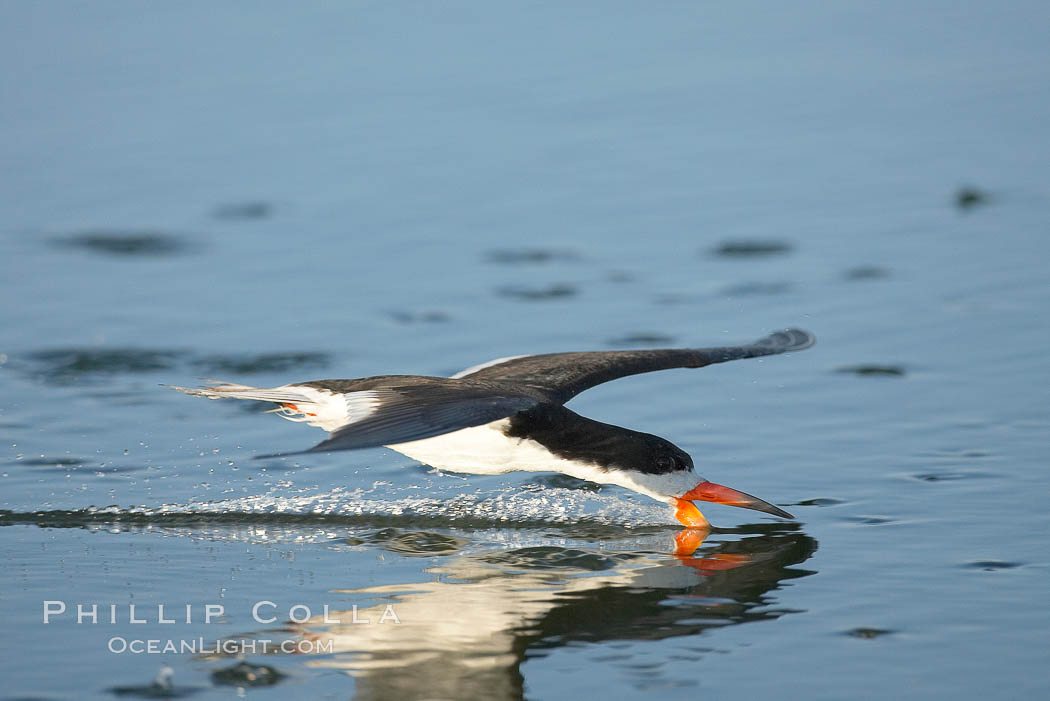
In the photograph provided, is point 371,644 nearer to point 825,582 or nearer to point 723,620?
point 723,620

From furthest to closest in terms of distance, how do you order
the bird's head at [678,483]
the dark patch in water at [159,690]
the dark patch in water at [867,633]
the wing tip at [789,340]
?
the wing tip at [789,340]
the bird's head at [678,483]
the dark patch in water at [867,633]
the dark patch in water at [159,690]

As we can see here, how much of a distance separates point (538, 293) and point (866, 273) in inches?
83.5

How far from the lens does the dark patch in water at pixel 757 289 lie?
9.38m

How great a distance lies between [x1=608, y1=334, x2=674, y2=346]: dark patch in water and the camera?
8742 millimetres

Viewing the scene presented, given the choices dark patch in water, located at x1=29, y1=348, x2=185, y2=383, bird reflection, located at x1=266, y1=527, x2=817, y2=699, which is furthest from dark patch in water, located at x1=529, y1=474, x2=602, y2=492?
dark patch in water, located at x1=29, y1=348, x2=185, y2=383

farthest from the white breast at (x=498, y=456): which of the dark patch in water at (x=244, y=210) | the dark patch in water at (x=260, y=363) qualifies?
the dark patch in water at (x=244, y=210)

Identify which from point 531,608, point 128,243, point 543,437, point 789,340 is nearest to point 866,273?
point 789,340

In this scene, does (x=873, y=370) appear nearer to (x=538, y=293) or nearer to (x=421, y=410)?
(x=538, y=293)

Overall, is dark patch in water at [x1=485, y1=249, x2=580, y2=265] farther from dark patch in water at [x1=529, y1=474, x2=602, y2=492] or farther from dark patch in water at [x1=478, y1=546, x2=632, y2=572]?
dark patch in water at [x1=478, y1=546, x2=632, y2=572]

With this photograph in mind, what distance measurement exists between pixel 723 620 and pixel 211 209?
614 cm

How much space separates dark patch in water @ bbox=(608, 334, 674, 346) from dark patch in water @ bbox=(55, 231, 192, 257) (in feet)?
10.4

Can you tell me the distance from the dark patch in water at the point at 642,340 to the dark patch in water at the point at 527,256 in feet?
4.13

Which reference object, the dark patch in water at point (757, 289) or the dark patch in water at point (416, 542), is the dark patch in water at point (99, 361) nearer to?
the dark patch in water at point (416, 542)

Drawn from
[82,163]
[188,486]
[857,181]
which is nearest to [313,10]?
[82,163]
